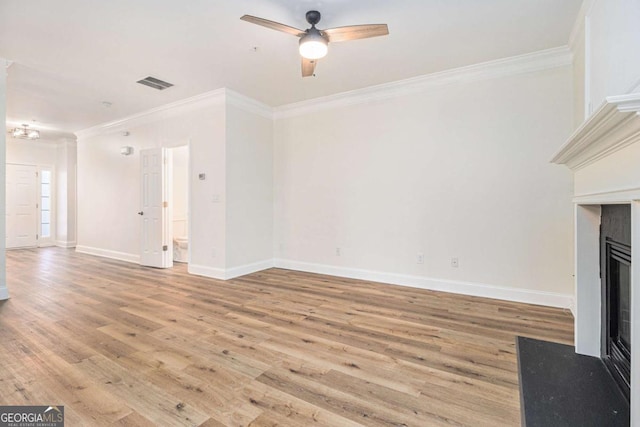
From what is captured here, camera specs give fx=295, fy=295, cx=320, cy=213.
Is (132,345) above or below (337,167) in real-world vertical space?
below

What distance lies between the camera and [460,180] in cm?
358

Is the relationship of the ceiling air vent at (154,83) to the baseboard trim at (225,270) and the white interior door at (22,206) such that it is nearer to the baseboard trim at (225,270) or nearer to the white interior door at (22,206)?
the baseboard trim at (225,270)

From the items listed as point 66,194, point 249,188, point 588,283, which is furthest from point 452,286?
point 66,194

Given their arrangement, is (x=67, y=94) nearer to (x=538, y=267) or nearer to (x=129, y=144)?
(x=129, y=144)

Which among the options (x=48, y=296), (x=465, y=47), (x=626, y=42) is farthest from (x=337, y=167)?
(x=48, y=296)

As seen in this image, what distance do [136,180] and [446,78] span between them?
5.34m

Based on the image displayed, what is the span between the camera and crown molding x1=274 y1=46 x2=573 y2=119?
310 centimetres

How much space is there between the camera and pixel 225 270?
4.25 m

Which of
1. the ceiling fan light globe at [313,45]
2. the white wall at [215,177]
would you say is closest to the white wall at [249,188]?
the white wall at [215,177]

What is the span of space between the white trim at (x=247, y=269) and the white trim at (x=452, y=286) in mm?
467

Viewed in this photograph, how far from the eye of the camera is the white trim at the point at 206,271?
14.1 feet

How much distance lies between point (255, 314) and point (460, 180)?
9.22 feet

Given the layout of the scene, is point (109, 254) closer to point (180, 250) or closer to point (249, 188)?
point (180, 250)

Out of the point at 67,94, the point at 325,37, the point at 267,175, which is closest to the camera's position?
the point at 325,37
